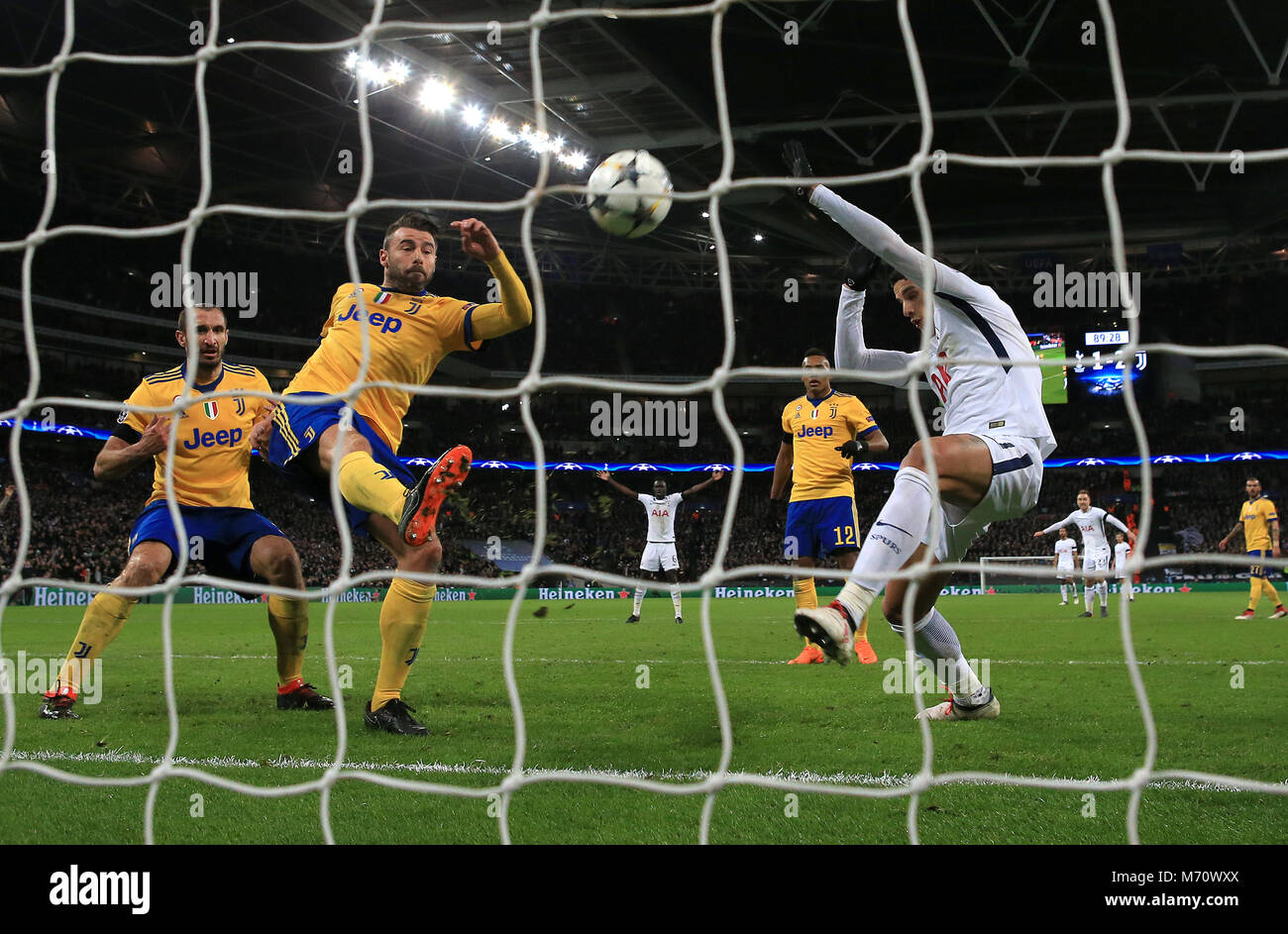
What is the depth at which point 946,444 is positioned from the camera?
12.6ft

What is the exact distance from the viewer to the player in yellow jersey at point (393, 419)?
13.2ft

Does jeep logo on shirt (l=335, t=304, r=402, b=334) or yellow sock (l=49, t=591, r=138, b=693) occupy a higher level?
jeep logo on shirt (l=335, t=304, r=402, b=334)

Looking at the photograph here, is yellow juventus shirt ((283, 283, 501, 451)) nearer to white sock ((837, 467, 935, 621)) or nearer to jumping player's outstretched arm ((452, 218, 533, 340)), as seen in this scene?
jumping player's outstretched arm ((452, 218, 533, 340))

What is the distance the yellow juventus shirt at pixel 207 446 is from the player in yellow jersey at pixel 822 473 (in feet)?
14.0

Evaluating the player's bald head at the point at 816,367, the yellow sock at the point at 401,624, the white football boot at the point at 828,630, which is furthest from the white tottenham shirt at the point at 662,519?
the white football boot at the point at 828,630

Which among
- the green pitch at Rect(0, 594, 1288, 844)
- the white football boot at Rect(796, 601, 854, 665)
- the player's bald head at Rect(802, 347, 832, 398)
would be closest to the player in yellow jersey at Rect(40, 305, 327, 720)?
the green pitch at Rect(0, 594, 1288, 844)

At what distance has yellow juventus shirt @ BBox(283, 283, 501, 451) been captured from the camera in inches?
183

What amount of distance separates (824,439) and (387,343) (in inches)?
179

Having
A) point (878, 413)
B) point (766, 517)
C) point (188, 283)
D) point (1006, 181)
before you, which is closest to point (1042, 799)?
point (188, 283)

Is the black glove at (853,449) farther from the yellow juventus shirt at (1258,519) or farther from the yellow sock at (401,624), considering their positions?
the yellow juventus shirt at (1258,519)

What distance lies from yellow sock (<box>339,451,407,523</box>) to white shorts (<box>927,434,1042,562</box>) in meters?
2.22

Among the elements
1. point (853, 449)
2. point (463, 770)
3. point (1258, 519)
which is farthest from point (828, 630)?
point (1258, 519)

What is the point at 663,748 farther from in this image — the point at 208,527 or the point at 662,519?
the point at 662,519
